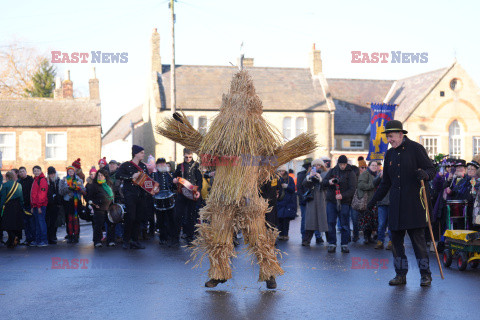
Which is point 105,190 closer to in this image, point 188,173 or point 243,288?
point 188,173

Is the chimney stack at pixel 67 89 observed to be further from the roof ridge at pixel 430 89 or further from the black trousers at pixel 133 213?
the black trousers at pixel 133 213

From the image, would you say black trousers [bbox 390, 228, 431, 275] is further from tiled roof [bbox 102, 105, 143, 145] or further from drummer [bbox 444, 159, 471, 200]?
tiled roof [bbox 102, 105, 143, 145]

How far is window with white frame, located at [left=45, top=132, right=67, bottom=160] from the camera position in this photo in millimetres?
38875

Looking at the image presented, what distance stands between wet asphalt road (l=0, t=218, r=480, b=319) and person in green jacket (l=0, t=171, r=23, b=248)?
294 centimetres

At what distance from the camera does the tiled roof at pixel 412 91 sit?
43.5 metres

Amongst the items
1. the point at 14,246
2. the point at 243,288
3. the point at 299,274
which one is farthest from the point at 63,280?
the point at 14,246

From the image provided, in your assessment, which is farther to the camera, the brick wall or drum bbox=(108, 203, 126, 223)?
the brick wall

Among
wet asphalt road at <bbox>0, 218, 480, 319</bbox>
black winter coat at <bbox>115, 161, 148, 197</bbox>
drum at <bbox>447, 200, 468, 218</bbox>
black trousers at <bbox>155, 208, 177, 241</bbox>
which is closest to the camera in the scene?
wet asphalt road at <bbox>0, 218, 480, 319</bbox>

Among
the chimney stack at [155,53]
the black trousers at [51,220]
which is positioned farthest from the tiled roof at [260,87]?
the black trousers at [51,220]

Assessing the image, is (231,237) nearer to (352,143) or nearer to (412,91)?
(352,143)

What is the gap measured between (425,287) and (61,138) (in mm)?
33664

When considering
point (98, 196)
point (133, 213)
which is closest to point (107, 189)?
point (98, 196)

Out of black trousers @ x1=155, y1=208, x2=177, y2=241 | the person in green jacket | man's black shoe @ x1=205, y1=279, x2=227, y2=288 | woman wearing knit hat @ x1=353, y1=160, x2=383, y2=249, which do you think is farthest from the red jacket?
man's black shoe @ x1=205, y1=279, x2=227, y2=288

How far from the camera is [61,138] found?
128ft
